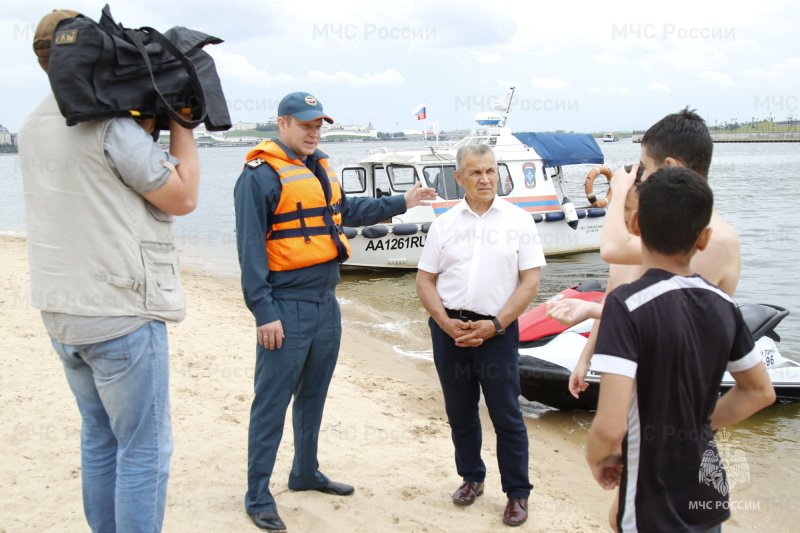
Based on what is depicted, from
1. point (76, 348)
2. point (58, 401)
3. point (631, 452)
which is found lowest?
point (58, 401)

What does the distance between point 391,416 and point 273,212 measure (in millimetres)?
2639

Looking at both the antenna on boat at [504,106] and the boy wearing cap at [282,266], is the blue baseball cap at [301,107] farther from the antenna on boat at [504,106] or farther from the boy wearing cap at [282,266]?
the antenna on boat at [504,106]

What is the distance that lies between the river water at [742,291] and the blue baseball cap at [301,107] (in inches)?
145

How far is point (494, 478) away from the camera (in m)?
4.23

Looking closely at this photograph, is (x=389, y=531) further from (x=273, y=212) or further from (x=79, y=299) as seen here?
(x=79, y=299)

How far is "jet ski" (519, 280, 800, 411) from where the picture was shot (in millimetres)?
5609

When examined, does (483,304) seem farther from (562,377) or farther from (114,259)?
(562,377)

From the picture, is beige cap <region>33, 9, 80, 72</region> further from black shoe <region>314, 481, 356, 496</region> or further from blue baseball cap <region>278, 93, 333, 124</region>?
black shoe <region>314, 481, 356, 496</region>

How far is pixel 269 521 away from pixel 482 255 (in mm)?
1718

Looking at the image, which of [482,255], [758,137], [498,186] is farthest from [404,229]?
[758,137]

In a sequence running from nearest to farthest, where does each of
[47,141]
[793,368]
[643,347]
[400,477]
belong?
1. [643,347]
2. [47,141]
3. [400,477]
4. [793,368]

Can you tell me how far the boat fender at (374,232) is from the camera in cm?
1256

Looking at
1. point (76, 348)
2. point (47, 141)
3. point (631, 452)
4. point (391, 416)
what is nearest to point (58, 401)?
point (391, 416)

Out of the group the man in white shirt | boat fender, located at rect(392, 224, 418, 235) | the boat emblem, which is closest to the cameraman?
the man in white shirt
